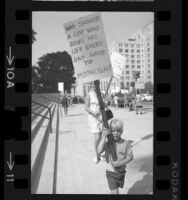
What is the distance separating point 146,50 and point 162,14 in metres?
0.44

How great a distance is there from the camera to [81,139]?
5.08 metres

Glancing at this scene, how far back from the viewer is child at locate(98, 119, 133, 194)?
14.5 ft

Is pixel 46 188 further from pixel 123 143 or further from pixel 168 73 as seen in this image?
pixel 168 73

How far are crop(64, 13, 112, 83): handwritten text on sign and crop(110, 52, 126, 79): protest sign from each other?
0.13 metres

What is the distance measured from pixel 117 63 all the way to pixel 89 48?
0.37m

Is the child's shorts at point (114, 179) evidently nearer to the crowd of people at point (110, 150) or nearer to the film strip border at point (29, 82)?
the crowd of people at point (110, 150)

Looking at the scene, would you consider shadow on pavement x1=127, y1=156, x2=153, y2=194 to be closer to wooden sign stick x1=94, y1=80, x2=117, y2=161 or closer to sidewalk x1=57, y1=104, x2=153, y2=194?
sidewalk x1=57, y1=104, x2=153, y2=194

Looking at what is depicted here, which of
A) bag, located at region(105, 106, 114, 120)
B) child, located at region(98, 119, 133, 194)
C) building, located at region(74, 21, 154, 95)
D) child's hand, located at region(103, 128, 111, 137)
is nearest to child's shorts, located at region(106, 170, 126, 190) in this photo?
child, located at region(98, 119, 133, 194)

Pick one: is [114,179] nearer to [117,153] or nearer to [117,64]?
[117,153]

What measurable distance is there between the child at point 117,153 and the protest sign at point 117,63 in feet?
1.94

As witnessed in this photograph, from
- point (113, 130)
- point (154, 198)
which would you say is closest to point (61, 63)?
point (113, 130)

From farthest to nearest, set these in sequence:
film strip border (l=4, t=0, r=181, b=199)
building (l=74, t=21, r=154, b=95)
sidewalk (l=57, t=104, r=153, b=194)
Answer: sidewalk (l=57, t=104, r=153, b=194), building (l=74, t=21, r=154, b=95), film strip border (l=4, t=0, r=181, b=199)

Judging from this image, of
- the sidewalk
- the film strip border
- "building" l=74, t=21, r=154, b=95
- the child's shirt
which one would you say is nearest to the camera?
the film strip border

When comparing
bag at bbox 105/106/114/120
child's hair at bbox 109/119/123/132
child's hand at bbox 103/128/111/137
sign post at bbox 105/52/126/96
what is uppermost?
sign post at bbox 105/52/126/96
